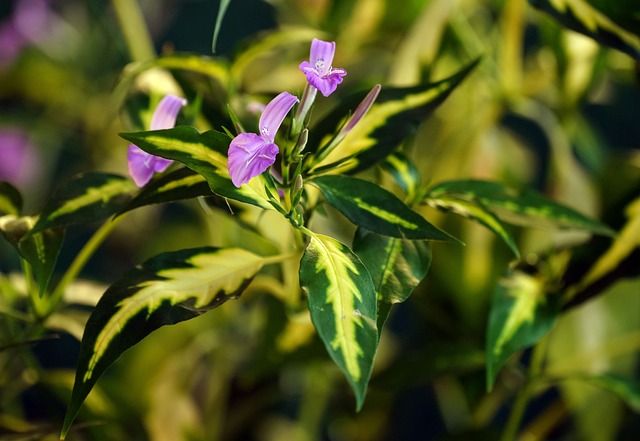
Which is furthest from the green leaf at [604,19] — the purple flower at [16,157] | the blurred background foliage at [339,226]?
the purple flower at [16,157]

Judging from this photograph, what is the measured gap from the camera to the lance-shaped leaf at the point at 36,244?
1.05ft

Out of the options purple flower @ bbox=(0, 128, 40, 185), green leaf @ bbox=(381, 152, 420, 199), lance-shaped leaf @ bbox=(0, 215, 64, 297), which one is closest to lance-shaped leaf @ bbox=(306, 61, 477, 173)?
green leaf @ bbox=(381, 152, 420, 199)

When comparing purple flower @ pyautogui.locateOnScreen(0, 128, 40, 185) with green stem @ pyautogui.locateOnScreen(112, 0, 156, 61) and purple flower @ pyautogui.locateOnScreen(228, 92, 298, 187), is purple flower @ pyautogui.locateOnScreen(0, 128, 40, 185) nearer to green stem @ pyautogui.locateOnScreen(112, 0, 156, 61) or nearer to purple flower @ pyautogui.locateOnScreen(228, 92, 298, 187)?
green stem @ pyautogui.locateOnScreen(112, 0, 156, 61)

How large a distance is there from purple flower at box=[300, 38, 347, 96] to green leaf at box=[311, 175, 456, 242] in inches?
1.9

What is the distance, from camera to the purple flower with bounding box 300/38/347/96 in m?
0.27

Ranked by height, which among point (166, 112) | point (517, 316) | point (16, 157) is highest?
point (166, 112)

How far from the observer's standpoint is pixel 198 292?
320mm

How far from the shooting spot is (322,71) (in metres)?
0.28

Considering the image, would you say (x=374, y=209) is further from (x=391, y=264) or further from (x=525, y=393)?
(x=525, y=393)

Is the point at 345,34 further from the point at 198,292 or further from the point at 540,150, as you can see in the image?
the point at 540,150

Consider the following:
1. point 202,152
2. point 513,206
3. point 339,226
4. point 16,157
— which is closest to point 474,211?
point 513,206

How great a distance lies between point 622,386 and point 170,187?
0.30 metres

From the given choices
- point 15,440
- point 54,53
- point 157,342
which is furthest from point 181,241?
point 15,440

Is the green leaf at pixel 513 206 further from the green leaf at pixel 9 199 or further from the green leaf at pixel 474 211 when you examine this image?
the green leaf at pixel 9 199
